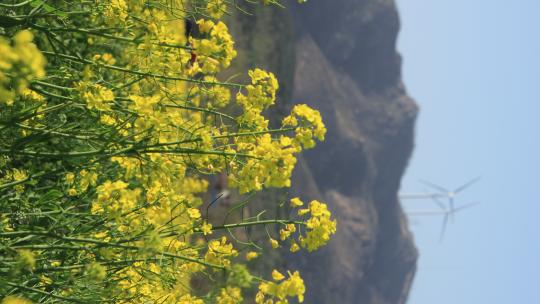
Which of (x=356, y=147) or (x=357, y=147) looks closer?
(x=356, y=147)

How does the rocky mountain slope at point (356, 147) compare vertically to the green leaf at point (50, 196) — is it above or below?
below

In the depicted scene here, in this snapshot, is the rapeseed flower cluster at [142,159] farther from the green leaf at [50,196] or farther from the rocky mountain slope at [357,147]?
the rocky mountain slope at [357,147]

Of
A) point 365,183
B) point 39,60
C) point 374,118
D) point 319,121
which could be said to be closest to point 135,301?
point 319,121

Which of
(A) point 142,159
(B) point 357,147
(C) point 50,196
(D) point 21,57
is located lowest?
(B) point 357,147

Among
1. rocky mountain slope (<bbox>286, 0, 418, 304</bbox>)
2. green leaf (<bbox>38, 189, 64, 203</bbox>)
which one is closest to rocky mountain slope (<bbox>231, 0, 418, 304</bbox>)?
rocky mountain slope (<bbox>286, 0, 418, 304</bbox>)

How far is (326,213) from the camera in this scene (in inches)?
211

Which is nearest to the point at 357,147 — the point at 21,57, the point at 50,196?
the point at 50,196

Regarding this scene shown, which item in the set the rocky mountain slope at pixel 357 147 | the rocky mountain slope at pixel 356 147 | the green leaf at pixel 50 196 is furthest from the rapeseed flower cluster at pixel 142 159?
the rocky mountain slope at pixel 356 147

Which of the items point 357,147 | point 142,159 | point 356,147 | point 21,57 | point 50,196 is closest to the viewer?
point 21,57

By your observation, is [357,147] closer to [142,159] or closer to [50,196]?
[50,196]

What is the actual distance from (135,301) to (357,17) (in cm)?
8785

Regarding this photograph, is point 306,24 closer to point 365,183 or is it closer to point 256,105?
point 365,183

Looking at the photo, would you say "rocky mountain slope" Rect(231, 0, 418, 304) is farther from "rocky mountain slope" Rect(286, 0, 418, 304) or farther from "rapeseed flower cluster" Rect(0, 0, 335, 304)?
"rapeseed flower cluster" Rect(0, 0, 335, 304)

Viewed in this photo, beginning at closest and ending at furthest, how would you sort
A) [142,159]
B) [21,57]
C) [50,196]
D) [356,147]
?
[21,57] → [142,159] → [50,196] → [356,147]
